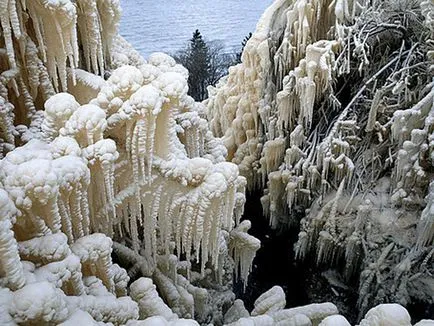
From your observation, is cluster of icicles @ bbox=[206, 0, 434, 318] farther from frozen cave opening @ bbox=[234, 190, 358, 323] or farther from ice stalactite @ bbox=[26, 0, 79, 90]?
ice stalactite @ bbox=[26, 0, 79, 90]

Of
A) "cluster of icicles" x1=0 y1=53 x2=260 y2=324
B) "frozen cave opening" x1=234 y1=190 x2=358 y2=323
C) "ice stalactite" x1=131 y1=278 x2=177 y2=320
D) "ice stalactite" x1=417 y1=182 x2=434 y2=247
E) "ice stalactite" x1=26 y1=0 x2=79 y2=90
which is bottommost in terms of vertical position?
"frozen cave opening" x1=234 y1=190 x2=358 y2=323

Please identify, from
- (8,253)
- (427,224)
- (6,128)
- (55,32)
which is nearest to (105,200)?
(6,128)

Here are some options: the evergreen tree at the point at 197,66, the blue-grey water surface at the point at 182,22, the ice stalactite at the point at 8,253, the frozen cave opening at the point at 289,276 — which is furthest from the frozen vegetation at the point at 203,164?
the blue-grey water surface at the point at 182,22

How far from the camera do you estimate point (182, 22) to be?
2777 cm

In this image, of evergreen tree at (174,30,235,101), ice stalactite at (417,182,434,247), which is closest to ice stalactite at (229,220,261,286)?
ice stalactite at (417,182,434,247)

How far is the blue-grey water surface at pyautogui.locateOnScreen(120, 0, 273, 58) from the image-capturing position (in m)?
24.6

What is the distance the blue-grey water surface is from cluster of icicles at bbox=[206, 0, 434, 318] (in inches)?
595

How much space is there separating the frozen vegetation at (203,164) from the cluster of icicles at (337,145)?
0.03 metres

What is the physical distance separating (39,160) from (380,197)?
595 cm

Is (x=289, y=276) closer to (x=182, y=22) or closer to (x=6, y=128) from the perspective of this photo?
(x=6, y=128)

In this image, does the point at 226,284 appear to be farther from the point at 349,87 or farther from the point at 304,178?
the point at 349,87

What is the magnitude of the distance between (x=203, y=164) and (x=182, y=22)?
26.7 meters

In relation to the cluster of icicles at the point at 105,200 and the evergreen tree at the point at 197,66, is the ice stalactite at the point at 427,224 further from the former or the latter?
the evergreen tree at the point at 197,66

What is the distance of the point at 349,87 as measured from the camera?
8094mm
